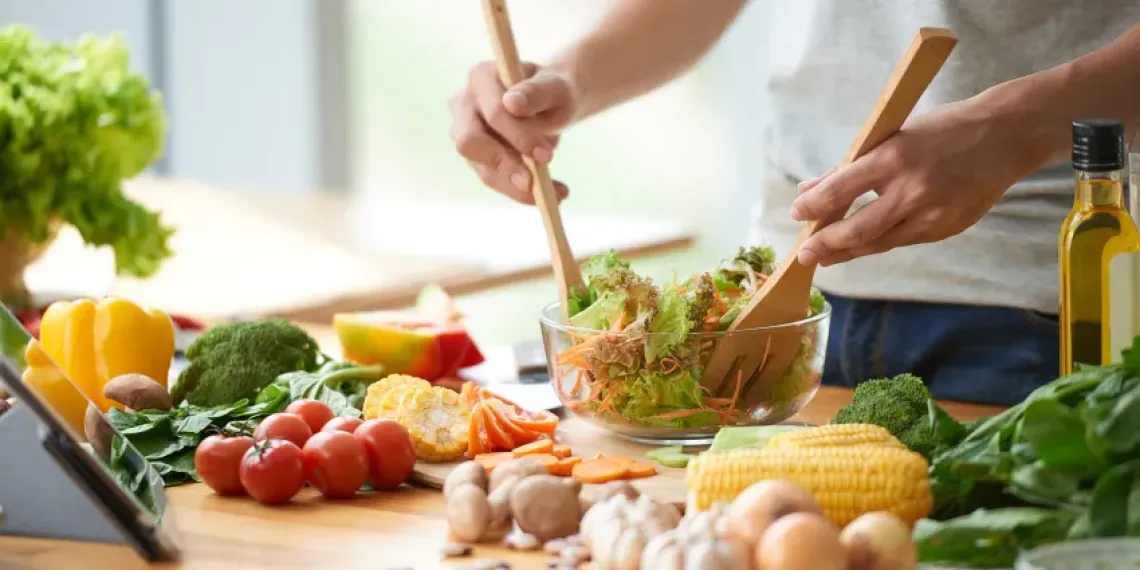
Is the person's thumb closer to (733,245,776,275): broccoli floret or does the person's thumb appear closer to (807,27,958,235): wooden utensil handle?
(733,245,776,275): broccoli floret

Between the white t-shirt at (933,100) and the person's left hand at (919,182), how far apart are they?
0.41 metres

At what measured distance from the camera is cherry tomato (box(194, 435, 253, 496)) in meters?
1.44

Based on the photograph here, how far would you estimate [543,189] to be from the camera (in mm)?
1826

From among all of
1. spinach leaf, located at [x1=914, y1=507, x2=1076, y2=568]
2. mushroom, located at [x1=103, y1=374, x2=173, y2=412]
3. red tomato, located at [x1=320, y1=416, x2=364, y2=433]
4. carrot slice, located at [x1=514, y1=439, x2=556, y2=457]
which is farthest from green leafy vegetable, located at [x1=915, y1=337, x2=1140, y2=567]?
mushroom, located at [x1=103, y1=374, x2=173, y2=412]

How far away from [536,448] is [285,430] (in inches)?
10.2

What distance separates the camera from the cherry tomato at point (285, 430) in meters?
1.47

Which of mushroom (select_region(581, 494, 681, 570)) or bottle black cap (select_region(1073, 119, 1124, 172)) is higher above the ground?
bottle black cap (select_region(1073, 119, 1124, 172))

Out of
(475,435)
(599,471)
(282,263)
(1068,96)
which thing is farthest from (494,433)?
(282,263)

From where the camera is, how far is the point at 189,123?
20.4ft

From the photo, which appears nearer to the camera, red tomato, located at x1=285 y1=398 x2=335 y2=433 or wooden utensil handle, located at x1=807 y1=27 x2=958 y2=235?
wooden utensil handle, located at x1=807 y1=27 x2=958 y2=235

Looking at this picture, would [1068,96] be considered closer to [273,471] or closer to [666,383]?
[666,383]

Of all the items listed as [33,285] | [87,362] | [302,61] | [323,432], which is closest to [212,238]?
[33,285]

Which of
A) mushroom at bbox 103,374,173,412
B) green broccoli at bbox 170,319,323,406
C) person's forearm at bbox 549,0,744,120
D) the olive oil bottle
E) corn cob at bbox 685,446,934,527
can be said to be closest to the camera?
corn cob at bbox 685,446,934,527

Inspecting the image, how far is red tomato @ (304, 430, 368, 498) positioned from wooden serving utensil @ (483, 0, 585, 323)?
1.20 feet
